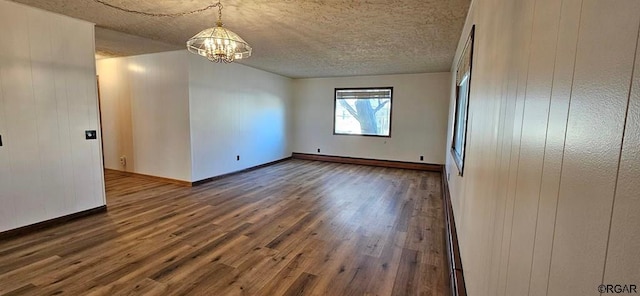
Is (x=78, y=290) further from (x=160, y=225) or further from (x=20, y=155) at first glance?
(x=20, y=155)

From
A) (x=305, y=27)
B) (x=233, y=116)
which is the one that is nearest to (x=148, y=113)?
(x=233, y=116)

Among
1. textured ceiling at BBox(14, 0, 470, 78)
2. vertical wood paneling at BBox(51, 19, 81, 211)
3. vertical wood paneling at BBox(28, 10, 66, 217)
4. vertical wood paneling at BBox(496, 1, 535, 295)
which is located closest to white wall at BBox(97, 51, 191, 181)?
textured ceiling at BBox(14, 0, 470, 78)

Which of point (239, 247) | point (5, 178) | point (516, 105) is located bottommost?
point (239, 247)

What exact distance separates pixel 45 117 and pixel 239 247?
102 inches

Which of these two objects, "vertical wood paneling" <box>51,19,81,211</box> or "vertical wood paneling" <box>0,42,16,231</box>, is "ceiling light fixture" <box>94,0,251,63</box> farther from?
"vertical wood paneling" <box>0,42,16,231</box>

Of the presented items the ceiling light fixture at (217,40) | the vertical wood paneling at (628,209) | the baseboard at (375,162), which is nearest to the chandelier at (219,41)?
the ceiling light fixture at (217,40)

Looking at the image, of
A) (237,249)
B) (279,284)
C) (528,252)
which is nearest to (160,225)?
(237,249)

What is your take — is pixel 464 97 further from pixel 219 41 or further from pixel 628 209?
pixel 628 209

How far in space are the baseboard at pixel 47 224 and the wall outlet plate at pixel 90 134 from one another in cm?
88

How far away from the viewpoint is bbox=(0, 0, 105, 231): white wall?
281 centimetres

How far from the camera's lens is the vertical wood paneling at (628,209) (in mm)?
376

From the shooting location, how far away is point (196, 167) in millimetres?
4934

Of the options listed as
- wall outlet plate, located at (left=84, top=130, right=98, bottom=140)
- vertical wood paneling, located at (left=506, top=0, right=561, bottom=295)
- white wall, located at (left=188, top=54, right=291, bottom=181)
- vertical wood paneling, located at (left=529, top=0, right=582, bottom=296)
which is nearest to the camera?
A: vertical wood paneling, located at (left=529, top=0, right=582, bottom=296)

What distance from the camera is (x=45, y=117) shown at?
121 inches
